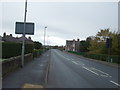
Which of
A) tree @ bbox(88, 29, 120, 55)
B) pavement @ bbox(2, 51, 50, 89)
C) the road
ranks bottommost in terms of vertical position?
the road

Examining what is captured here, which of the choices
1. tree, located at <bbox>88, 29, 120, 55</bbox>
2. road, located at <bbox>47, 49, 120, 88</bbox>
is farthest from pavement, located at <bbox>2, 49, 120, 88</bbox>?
tree, located at <bbox>88, 29, 120, 55</bbox>

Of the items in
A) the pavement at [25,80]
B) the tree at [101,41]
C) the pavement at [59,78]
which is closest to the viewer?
the pavement at [25,80]

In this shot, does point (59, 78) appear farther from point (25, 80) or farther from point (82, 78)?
point (25, 80)

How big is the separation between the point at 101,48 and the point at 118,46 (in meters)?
6.54

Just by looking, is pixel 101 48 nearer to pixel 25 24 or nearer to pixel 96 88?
pixel 25 24

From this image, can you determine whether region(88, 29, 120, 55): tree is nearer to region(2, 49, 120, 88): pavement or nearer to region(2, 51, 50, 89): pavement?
region(2, 49, 120, 88): pavement

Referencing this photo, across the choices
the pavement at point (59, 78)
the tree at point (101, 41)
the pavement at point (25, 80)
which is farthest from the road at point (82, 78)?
the tree at point (101, 41)

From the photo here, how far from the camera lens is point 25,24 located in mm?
20453

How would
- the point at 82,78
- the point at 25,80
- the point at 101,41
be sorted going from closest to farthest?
the point at 25,80, the point at 82,78, the point at 101,41

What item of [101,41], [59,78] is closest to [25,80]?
[59,78]

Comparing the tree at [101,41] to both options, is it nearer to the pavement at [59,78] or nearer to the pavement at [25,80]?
the pavement at [59,78]

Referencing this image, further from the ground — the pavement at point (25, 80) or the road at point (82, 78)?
the pavement at point (25, 80)

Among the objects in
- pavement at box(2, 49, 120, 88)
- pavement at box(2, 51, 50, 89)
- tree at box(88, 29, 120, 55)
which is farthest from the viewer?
tree at box(88, 29, 120, 55)

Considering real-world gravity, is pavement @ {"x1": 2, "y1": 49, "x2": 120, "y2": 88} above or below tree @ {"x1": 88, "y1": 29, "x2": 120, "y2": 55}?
below
